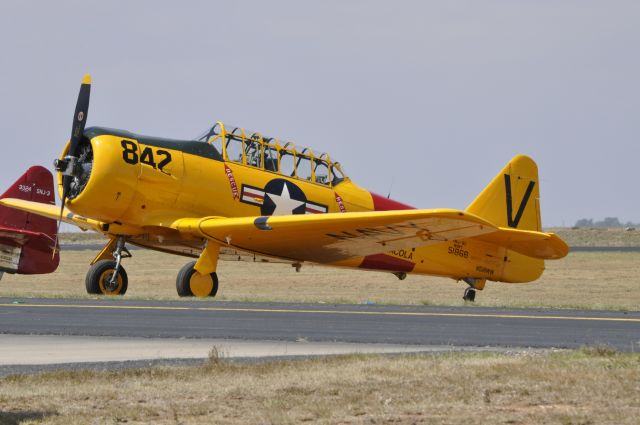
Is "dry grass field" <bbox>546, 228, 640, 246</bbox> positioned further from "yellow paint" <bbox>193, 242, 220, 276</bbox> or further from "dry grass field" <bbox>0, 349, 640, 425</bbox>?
"dry grass field" <bbox>0, 349, 640, 425</bbox>

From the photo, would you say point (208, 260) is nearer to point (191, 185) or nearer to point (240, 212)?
point (240, 212)

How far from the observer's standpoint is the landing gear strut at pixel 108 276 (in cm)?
2150

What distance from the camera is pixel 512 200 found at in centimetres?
2472

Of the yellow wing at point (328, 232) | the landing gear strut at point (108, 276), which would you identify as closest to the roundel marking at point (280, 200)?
the yellow wing at point (328, 232)

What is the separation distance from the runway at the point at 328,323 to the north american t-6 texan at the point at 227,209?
1927mm

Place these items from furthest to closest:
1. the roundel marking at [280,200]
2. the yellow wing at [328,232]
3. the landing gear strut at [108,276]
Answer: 1. the landing gear strut at [108,276]
2. the roundel marking at [280,200]
3. the yellow wing at [328,232]

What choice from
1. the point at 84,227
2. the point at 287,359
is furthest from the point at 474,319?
the point at 84,227

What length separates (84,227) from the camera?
930 inches

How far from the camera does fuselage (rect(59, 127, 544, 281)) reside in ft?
66.1

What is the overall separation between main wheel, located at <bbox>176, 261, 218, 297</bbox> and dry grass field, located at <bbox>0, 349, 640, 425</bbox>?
9.75 meters

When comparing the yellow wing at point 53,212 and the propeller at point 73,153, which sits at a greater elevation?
the propeller at point 73,153

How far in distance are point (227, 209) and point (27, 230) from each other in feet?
35.4

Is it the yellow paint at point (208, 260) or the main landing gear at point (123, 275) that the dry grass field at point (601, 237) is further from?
the yellow paint at point (208, 260)

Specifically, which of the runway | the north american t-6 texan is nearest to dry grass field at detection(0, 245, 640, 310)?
the north american t-6 texan
